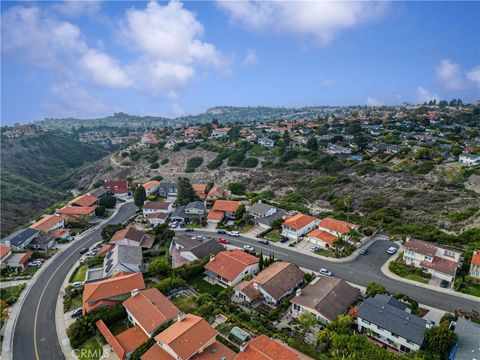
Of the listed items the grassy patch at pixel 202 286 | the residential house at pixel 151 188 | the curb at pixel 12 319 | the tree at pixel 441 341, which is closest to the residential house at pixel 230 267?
the grassy patch at pixel 202 286

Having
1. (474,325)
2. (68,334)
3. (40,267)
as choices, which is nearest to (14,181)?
(40,267)

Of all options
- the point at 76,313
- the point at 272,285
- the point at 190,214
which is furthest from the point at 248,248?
the point at 76,313

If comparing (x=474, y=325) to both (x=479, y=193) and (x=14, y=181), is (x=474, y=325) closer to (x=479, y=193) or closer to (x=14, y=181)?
(x=479, y=193)

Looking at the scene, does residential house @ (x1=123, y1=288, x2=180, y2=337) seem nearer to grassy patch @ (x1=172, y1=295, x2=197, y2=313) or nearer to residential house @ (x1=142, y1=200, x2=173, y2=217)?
grassy patch @ (x1=172, y1=295, x2=197, y2=313)

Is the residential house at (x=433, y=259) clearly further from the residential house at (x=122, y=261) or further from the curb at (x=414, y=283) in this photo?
the residential house at (x=122, y=261)

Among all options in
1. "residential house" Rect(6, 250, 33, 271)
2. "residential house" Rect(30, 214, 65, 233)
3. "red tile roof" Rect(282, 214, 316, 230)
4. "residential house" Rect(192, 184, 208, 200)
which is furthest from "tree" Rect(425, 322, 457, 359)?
"residential house" Rect(30, 214, 65, 233)

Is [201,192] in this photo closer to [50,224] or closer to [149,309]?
[50,224]

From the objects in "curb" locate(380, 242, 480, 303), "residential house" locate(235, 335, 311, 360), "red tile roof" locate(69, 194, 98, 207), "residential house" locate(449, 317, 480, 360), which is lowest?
"curb" locate(380, 242, 480, 303)
